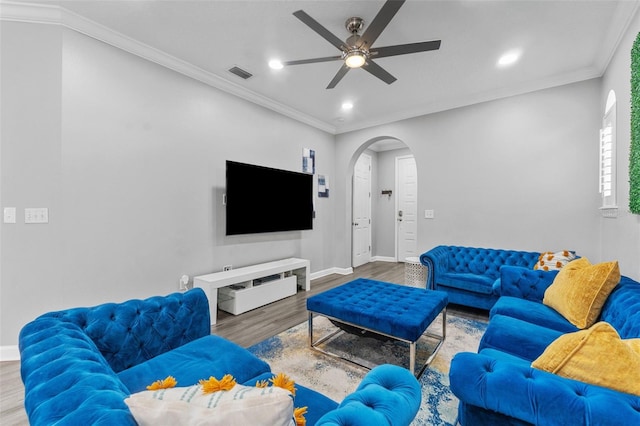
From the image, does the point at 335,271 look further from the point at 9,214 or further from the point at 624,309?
the point at 9,214

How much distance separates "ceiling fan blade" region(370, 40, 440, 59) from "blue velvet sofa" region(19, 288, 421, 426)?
228 cm

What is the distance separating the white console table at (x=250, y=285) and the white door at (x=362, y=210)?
2298 mm

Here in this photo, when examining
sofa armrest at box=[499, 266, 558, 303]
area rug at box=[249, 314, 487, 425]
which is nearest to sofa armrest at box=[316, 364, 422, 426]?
area rug at box=[249, 314, 487, 425]

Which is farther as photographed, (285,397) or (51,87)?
(51,87)

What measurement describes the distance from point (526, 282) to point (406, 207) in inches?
167

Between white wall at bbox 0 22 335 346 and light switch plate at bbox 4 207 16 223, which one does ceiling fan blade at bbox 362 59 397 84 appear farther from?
light switch plate at bbox 4 207 16 223

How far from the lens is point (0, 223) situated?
232 cm

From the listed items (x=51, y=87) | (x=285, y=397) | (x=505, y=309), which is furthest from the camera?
(x=51, y=87)

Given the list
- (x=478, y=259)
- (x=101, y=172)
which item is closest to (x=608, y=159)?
(x=478, y=259)

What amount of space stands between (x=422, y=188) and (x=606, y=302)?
2.86m

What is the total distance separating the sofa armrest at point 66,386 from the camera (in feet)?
2.10

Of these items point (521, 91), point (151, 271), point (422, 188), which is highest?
point (521, 91)

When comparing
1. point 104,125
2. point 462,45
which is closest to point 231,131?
point 104,125

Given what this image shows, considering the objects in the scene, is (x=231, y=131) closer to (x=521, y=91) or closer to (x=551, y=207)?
(x=521, y=91)
